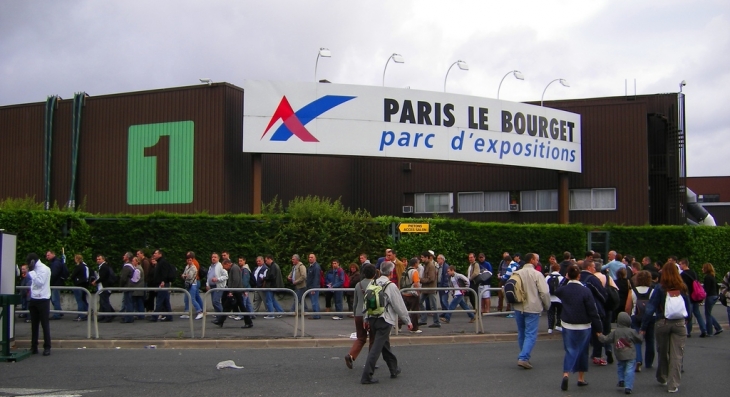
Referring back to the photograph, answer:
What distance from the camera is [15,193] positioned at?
1102 inches

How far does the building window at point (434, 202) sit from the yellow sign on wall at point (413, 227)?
9515 millimetres

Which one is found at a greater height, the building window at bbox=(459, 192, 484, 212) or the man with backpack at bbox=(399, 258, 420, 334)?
the building window at bbox=(459, 192, 484, 212)

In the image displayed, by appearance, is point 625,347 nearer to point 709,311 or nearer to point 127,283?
point 709,311

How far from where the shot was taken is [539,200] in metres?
30.8

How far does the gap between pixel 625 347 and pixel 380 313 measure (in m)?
3.29

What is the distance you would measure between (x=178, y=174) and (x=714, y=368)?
1808cm

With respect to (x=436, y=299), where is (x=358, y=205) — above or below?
above

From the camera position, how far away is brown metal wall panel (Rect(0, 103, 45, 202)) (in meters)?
27.6

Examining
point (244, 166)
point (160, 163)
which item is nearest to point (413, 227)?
point (244, 166)

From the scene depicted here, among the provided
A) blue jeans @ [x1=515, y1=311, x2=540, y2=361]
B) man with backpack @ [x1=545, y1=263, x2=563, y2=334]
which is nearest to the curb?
man with backpack @ [x1=545, y1=263, x2=563, y2=334]

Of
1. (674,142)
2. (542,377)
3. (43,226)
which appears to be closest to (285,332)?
(542,377)

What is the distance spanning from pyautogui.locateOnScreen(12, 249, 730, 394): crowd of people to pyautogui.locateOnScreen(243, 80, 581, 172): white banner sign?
15.2ft

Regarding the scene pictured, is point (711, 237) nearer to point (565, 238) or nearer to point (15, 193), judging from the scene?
point (565, 238)

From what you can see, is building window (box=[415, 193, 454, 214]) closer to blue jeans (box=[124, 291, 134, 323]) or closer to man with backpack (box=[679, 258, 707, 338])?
man with backpack (box=[679, 258, 707, 338])
